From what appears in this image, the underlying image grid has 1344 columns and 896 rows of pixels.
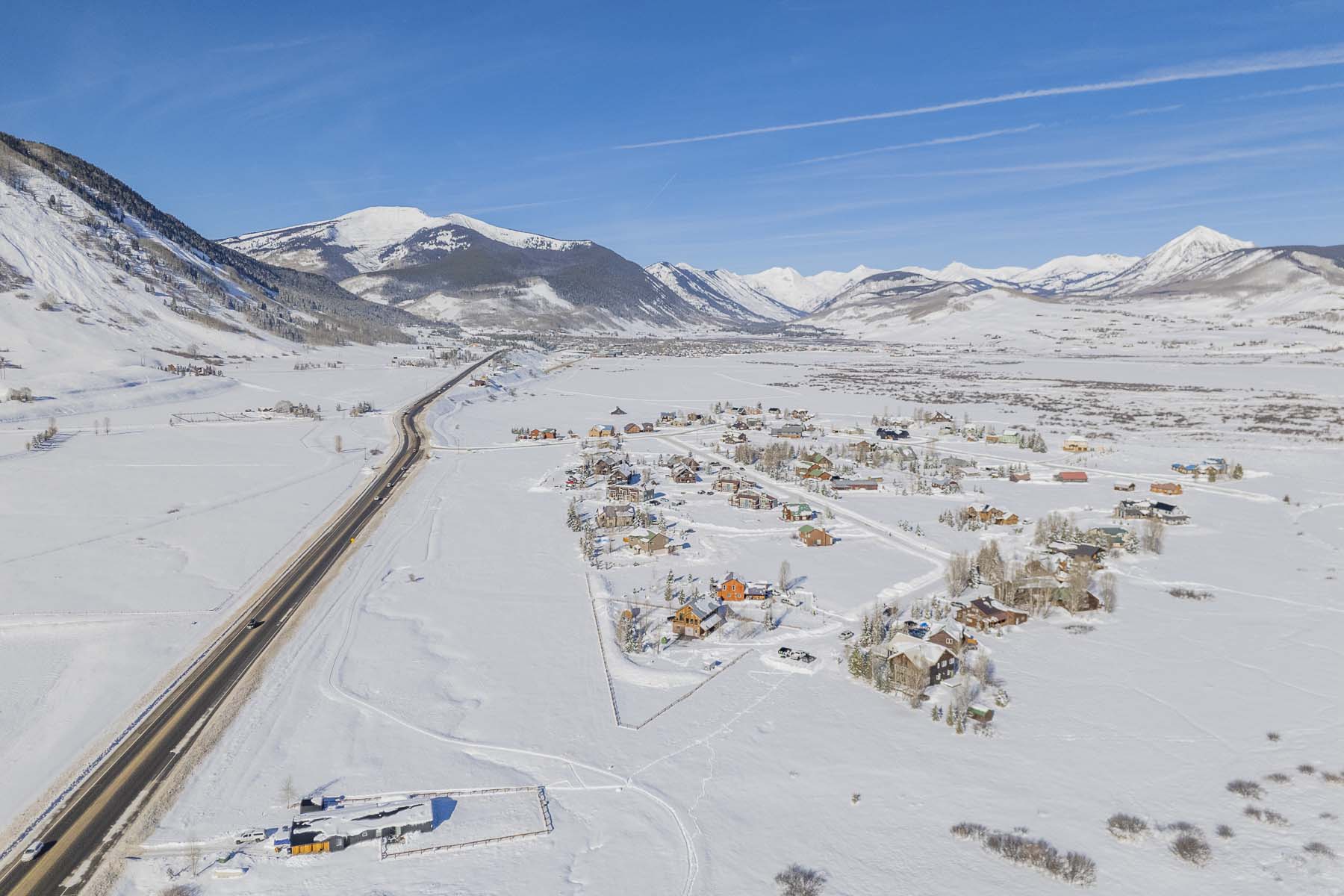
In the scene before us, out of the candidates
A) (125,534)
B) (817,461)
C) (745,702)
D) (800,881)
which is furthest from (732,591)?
(125,534)

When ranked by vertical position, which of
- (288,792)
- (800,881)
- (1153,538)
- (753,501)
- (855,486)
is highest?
(855,486)

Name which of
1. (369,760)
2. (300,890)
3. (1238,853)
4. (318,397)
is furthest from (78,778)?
(318,397)

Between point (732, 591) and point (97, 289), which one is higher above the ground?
point (97, 289)

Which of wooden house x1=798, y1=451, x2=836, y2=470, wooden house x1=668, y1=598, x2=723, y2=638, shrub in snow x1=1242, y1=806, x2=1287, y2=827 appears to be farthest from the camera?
wooden house x1=798, y1=451, x2=836, y2=470

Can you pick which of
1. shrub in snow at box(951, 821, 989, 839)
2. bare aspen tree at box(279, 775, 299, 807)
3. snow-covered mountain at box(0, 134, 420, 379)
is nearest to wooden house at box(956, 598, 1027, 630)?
shrub in snow at box(951, 821, 989, 839)

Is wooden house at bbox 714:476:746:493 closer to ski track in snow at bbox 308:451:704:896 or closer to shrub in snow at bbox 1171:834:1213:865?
ski track in snow at bbox 308:451:704:896

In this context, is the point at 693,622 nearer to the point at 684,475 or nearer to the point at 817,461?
the point at 684,475

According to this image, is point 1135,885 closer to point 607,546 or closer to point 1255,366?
point 607,546
